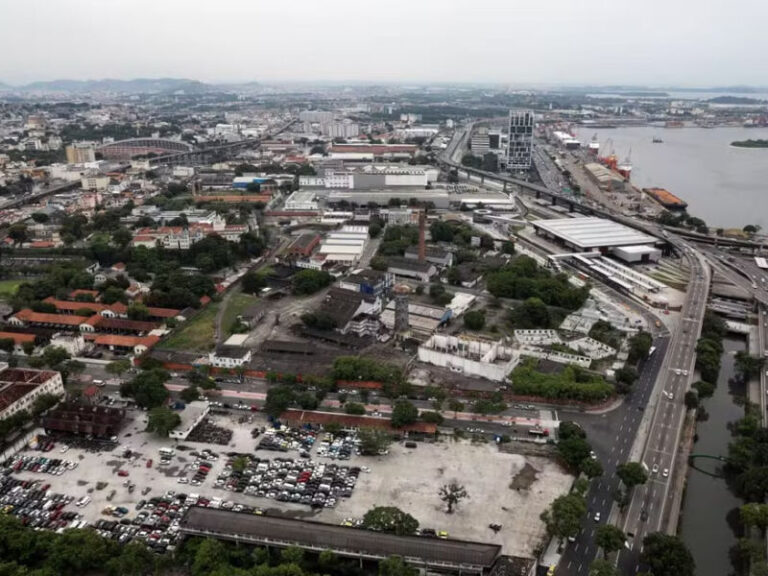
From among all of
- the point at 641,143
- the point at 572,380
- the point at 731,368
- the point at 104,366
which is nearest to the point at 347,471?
the point at 572,380

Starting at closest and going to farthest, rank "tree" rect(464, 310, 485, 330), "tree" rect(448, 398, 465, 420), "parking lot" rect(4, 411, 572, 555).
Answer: "parking lot" rect(4, 411, 572, 555) → "tree" rect(448, 398, 465, 420) → "tree" rect(464, 310, 485, 330)

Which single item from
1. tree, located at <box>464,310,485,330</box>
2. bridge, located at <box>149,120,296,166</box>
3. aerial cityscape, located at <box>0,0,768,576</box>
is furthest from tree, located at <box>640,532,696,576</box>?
bridge, located at <box>149,120,296,166</box>

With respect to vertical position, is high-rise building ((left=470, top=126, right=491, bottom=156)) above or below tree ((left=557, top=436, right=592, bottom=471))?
above

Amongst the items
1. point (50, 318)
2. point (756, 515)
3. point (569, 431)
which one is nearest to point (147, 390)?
point (50, 318)

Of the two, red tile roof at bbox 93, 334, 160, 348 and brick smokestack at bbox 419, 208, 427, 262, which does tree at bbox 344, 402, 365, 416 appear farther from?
brick smokestack at bbox 419, 208, 427, 262

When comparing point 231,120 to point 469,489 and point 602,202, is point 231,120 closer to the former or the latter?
point 602,202

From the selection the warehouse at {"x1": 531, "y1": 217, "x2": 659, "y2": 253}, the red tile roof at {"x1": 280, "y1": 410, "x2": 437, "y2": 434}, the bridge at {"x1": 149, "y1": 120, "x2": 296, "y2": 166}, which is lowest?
the red tile roof at {"x1": 280, "y1": 410, "x2": 437, "y2": 434}

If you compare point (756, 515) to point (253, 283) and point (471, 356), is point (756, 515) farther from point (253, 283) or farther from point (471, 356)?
point (253, 283)
